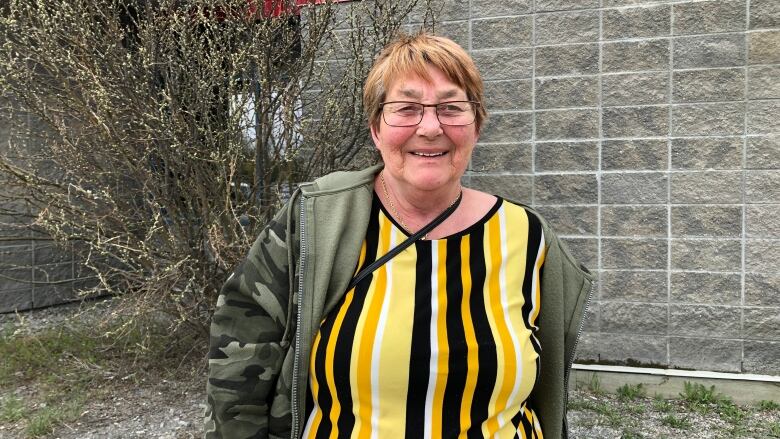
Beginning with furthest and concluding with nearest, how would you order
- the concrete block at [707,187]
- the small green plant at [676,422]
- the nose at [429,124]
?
1. the concrete block at [707,187]
2. the small green plant at [676,422]
3. the nose at [429,124]

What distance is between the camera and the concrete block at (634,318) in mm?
3822

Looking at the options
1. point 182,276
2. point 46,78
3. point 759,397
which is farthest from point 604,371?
point 46,78

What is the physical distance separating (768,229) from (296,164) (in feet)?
9.28

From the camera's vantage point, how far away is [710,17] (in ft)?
11.9

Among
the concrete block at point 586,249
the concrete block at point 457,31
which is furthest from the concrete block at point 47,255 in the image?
the concrete block at point 586,249

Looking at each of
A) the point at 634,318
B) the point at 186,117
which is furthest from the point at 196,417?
the point at 634,318

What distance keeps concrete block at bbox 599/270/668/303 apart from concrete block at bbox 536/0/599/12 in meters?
1.66

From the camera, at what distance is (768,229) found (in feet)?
11.9

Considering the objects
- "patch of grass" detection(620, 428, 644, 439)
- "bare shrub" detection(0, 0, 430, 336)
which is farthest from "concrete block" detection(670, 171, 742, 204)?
"bare shrub" detection(0, 0, 430, 336)

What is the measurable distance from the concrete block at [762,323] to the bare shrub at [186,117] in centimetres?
255

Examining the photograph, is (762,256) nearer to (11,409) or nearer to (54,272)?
(11,409)

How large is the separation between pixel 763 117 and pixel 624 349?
1.60m

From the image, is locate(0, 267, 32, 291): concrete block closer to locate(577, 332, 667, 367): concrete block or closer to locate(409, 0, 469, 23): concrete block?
locate(409, 0, 469, 23): concrete block

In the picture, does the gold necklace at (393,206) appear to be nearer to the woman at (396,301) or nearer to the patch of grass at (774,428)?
the woman at (396,301)
